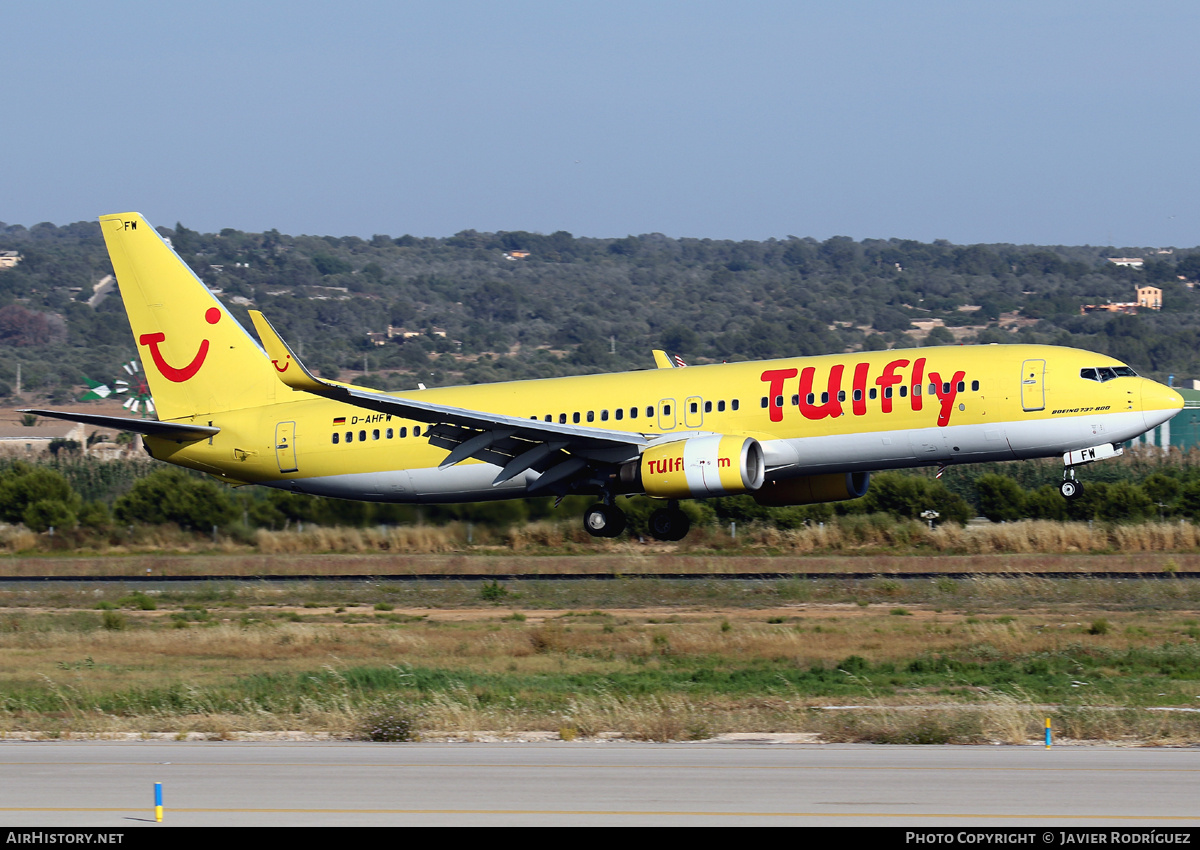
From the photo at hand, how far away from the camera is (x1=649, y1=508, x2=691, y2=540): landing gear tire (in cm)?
3475

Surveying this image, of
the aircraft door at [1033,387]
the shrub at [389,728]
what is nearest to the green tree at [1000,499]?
the aircraft door at [1033,387]

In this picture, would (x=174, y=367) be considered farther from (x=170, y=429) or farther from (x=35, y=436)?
(x=35, y=436)

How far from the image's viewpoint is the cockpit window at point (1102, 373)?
3147 centimetres

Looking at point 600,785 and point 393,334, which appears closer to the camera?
point 600,785

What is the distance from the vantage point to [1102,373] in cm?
3162

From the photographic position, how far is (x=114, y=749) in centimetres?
1634

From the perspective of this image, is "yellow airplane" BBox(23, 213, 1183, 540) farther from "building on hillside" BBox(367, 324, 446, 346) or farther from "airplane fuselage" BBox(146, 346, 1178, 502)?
"building on hillside" BBox(367, 324, 446, 346)

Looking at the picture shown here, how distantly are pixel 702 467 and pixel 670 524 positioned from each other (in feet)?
11.4

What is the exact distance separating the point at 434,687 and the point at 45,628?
478 inches

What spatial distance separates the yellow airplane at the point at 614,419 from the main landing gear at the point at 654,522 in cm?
4

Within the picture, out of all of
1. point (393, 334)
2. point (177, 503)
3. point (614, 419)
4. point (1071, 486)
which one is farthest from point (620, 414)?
point (393, 334)

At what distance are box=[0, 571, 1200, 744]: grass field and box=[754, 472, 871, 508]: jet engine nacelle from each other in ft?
6.51
